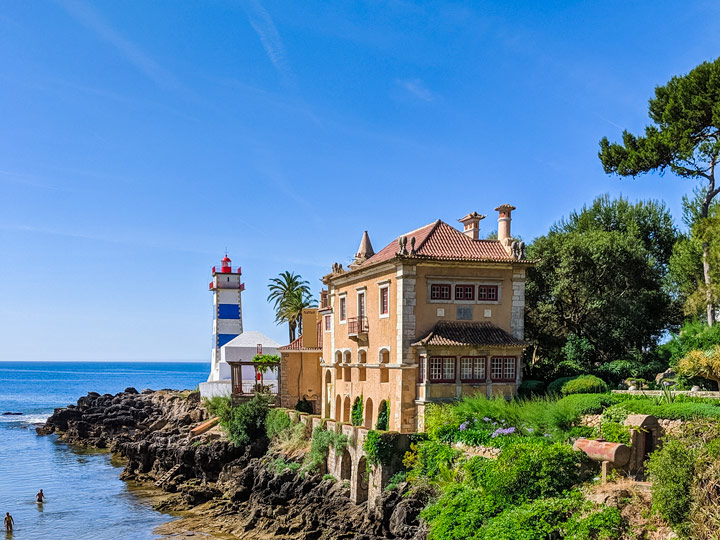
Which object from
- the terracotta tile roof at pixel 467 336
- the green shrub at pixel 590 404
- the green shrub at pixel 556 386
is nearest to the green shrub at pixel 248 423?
the terracotta tile roof at pixel 467 336

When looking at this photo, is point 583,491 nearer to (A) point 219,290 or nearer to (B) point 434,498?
(B) point 434,498

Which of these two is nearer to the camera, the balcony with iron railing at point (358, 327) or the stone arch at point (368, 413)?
the stone arch at point (368, 413)

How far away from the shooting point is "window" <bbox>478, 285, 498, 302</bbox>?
3394 cm

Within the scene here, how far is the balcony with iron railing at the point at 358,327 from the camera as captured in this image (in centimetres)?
3666

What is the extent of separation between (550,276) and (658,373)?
9751mm

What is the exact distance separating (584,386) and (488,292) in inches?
231

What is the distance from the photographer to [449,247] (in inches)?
1353

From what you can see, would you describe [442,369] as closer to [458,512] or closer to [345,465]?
[345,465]

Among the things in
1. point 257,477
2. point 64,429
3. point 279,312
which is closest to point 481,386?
point 257,477

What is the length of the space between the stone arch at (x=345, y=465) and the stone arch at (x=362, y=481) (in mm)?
1706

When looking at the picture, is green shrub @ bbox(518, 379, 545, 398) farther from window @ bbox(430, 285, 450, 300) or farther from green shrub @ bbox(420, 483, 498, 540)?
green shrub @ bbox(420, 483, 498, 540)

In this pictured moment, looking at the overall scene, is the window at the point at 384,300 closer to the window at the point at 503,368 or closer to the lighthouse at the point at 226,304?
the window at the point at 503,368

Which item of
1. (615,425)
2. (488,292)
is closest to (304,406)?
(488,292)

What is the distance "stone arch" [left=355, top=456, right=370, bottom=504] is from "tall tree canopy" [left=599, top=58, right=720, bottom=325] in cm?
1935
